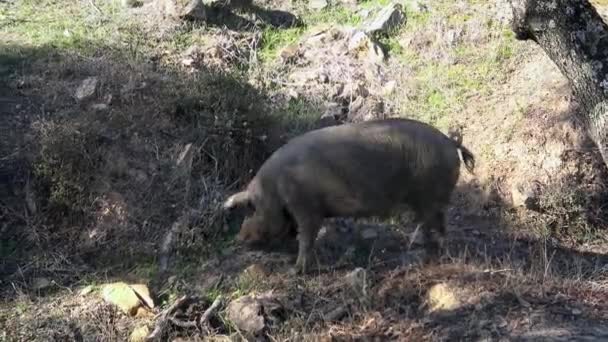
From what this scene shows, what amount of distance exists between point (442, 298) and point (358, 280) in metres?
0.67

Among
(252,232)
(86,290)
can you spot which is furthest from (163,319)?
(252,232)

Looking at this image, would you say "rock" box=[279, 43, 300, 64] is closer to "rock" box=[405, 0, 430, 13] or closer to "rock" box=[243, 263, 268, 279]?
"rock" box=[405, 0, 430, 13]

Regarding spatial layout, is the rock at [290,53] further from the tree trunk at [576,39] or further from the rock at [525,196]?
the tree trunk at [576,39]

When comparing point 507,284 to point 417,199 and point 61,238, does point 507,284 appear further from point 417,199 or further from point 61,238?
point 61,238

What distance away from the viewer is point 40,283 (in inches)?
284

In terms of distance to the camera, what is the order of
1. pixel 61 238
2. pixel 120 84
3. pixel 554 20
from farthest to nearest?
1. pixel 120 84
2. pixel 61 238
3. pixel 554 20

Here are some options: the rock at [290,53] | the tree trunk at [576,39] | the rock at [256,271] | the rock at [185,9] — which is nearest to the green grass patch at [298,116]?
the rock at [290,53]

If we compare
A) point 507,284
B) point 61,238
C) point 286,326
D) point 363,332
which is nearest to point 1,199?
point 61,238

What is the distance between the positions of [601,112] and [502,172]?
8.29ft

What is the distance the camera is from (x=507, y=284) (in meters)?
6.38

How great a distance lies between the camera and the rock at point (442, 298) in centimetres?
629

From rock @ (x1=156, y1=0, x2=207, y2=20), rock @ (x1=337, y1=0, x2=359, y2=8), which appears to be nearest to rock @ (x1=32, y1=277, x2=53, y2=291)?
rock @ (x1=156, y1=0, x2=207, y2=20)

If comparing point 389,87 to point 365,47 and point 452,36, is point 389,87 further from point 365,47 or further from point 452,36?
point 452,36

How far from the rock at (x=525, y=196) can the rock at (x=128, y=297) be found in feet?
13.3
